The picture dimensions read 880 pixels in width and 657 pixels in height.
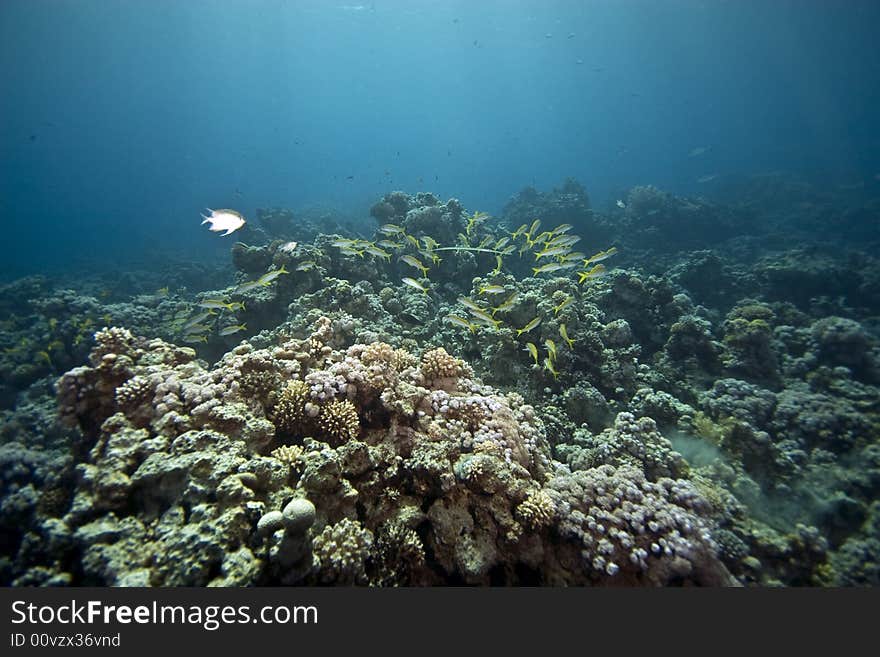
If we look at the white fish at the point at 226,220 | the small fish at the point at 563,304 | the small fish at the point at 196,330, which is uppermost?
the white fish at the point at 226,220

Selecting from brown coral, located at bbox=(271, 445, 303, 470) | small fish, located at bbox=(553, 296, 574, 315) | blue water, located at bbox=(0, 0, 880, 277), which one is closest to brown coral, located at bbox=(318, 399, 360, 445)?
brown coral, located at bbox=(271, 445, 303, 470)

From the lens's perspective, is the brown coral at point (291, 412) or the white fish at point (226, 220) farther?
the white fish at point (226, 220)

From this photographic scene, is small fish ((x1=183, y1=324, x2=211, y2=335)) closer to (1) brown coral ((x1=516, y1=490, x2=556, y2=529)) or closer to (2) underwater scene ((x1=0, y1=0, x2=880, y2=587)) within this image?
(2) underwater scene ((x1=0, y1=0, x2=880, y2=587))

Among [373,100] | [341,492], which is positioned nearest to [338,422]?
[341,492]

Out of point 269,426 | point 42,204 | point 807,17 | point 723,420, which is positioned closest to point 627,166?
point 807,17

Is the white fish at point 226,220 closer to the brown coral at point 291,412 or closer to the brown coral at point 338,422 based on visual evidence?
the brown coral at point 291,412

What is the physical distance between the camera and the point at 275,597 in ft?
9.02

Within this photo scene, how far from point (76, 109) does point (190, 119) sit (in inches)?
1582

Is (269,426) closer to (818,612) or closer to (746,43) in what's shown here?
(818,612)

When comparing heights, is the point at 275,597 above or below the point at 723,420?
below

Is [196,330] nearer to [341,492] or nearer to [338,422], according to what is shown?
[338,422]

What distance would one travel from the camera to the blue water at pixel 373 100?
2288 inches

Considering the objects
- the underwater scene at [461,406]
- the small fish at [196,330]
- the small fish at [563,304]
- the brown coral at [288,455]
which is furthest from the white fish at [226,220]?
the small fish at [563,304]

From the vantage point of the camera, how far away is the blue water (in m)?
58.1
